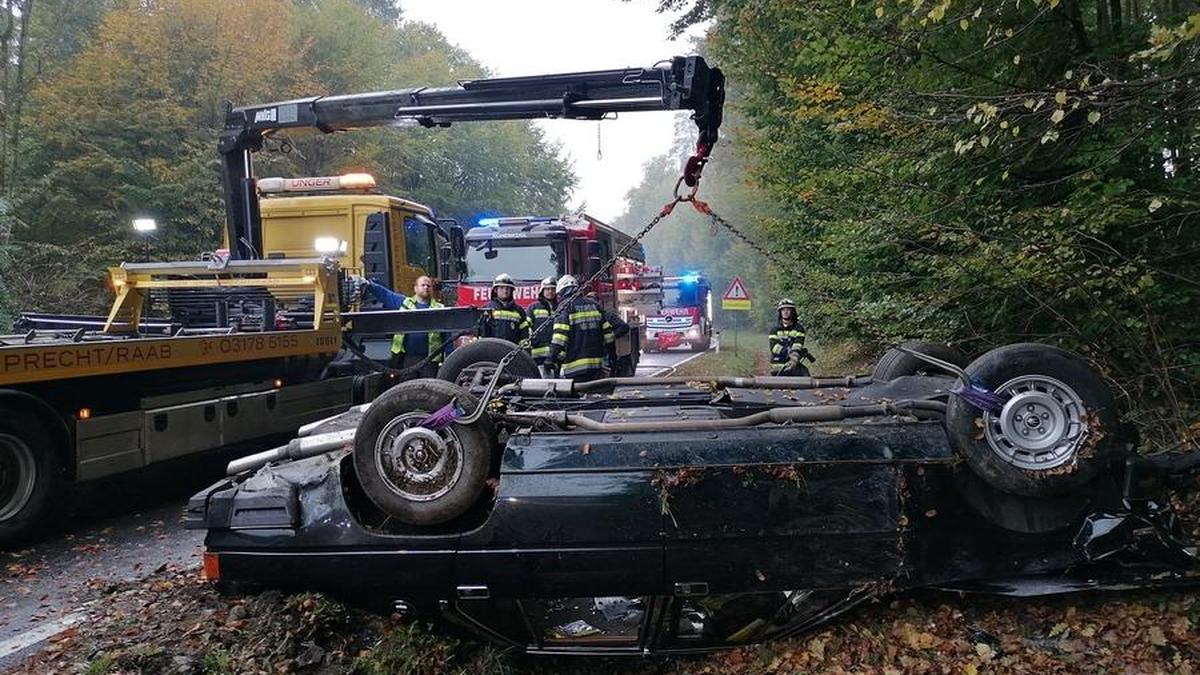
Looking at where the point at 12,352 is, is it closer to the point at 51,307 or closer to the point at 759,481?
the point at 759,481

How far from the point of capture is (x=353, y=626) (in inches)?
139

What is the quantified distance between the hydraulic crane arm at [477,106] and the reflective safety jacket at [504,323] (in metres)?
1.99

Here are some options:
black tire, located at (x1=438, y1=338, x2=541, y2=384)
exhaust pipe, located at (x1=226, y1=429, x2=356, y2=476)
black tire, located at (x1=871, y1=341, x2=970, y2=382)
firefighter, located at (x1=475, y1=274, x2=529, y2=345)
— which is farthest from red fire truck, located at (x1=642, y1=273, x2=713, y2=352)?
exhaust pipe, located at (x1=226, y1=429, x2=356, y2=476)

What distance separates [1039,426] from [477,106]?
5.41 m

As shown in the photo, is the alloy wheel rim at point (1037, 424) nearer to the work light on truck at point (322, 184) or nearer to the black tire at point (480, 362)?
the black tire at point (480, 362)

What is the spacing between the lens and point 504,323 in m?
8.30

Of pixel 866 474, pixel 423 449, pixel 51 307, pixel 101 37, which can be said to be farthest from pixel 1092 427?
pixel 101 37

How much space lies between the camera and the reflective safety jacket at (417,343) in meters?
8.80

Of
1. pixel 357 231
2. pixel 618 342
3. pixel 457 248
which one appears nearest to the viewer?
pixel 357 231

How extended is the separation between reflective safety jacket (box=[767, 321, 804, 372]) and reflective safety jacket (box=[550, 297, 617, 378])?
5.78 feet

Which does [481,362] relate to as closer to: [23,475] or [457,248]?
[23,475]

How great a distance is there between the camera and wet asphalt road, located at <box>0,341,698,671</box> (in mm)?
4176

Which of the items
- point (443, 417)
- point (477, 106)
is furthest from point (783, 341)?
point (443, 417)

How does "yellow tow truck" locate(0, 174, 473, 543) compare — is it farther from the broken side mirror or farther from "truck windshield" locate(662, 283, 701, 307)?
"truck windshield" locate(662, 283, 701, 307)
